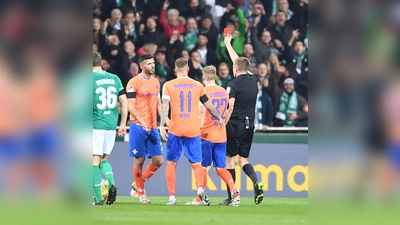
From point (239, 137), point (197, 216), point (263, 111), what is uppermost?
point (263, 111)

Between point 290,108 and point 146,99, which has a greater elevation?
point 146,99

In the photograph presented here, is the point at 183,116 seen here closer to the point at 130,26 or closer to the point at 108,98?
the point at 108,98

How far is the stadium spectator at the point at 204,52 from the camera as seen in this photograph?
1752 centimetres

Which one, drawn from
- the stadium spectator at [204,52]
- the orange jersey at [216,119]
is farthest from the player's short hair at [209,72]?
the stadium spectator at [204,52]

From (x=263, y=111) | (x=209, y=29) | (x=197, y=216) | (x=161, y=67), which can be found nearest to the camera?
(x=197, y=216)

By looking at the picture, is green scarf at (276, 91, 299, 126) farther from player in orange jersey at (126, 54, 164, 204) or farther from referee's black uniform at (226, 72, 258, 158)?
player in orange jersey at (126, 54, 164, 204)

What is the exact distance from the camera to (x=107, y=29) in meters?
17.6

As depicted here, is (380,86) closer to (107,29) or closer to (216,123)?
(216,123)

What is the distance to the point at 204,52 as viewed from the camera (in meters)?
17.6

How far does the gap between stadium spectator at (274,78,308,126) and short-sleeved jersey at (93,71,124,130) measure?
235 inches

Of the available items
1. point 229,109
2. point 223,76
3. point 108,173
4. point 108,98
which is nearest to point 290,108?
point 223,76

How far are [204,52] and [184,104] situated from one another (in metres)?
5.77

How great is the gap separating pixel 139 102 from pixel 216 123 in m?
1.27

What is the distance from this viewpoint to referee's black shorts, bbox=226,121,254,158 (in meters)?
12.6
